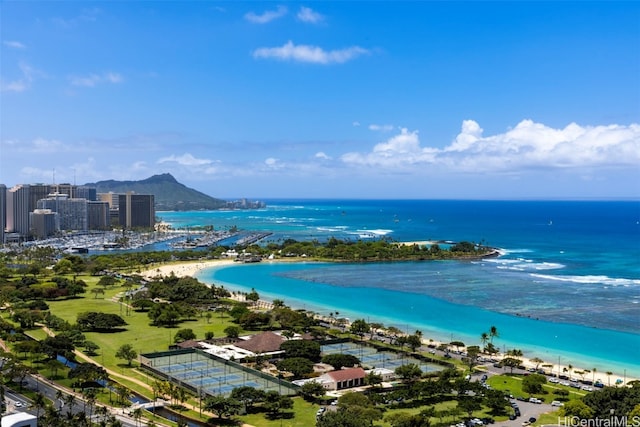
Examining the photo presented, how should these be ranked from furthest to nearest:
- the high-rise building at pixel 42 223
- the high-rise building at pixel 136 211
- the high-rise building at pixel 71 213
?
the high-rise building at pixel 136 211 → the high-rise building at pixel 71 213 → the high-rise building at pixel 42 223

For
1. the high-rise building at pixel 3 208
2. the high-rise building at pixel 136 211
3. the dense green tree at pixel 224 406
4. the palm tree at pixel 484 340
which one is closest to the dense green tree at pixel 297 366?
the dense green tree at pixel 224 406

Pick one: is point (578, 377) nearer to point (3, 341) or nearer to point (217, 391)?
point (217, 391)

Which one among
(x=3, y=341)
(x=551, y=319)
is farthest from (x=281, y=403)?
→ (x=551, y=319)

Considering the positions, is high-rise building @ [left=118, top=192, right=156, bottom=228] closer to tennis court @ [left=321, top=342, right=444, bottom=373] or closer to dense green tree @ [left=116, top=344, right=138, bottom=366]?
dense green tree @ [left=116, top=344, right=138, bottom=366]

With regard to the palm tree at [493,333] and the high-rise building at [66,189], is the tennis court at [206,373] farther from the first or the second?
the high-rise building at [66,189]

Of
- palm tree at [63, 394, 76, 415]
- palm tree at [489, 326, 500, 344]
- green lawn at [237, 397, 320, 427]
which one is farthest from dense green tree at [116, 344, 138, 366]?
palm tree at [489, 326, 500, 344]

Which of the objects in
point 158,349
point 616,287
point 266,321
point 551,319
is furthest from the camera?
point 616,287

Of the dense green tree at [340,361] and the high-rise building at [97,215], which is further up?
the high-rise building at [97,215]
